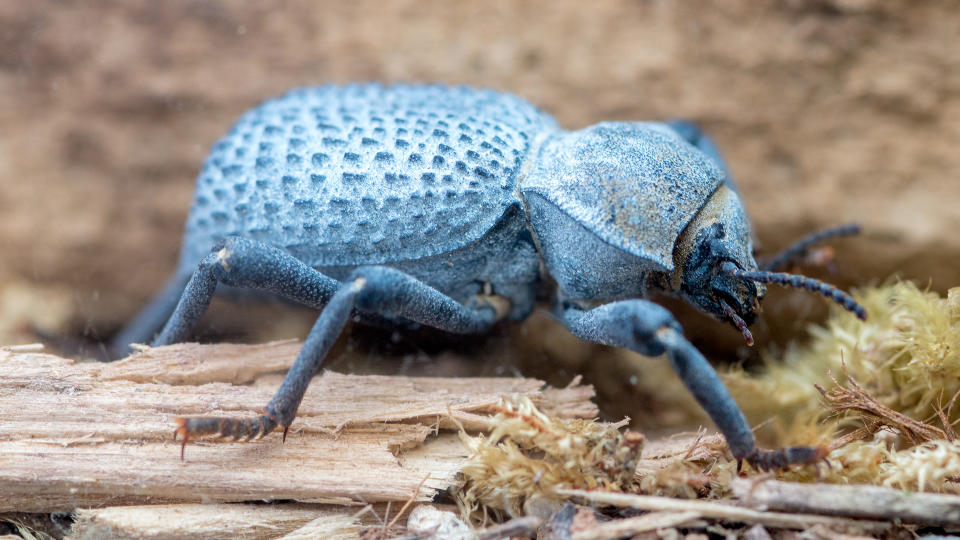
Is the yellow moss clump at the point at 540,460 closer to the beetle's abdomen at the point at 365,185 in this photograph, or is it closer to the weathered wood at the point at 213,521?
the weathered wood at the point at 213,521

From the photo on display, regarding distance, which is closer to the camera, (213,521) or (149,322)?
(213,521)

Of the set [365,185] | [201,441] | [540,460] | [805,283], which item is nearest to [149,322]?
[201,441]

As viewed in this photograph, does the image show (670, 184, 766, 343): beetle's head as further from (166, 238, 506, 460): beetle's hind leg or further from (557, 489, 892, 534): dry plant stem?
(166, 238, 506, 460): beetle's hind leg

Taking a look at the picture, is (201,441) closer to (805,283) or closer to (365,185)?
(365,185)

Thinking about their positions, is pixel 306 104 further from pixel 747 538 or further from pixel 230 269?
pixel 747 538

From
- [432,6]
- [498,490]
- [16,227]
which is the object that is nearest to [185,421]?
[498,490]

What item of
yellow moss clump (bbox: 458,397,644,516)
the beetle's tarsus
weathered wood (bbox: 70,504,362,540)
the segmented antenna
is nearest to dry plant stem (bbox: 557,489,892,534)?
yellow moss clump (bbox: 458,397,644,516)

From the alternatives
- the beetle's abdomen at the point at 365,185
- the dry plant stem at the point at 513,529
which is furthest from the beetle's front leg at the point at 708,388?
the beetle's abdomen at the point at 365,185
